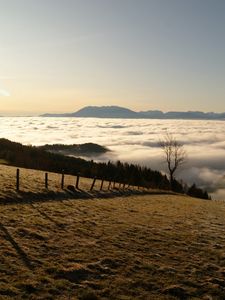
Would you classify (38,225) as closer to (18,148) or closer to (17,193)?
(17,193)

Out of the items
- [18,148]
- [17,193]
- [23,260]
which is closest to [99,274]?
[23,260]

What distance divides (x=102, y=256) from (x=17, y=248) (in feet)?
12.6

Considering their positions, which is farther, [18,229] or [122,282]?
[18,229]

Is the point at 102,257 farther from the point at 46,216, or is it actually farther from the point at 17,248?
the point at 46,216

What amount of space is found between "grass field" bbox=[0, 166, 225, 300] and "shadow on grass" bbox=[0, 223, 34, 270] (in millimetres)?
40

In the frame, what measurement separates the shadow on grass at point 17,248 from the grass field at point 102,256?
40 mm

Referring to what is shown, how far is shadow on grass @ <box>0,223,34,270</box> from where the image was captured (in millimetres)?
15574

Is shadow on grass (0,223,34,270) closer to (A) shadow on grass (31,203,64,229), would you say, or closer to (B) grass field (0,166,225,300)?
Answer: (B) grass field (0,166,225,300)

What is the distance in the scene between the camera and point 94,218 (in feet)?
89.8

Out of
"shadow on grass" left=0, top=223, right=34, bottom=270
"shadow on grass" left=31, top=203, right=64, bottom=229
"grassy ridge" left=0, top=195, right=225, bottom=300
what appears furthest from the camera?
"shadow on grass" left=31, top=203, right=64, bottom=229

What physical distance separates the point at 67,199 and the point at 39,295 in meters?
22.6

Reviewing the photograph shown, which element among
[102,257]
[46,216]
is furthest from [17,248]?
[46,216]

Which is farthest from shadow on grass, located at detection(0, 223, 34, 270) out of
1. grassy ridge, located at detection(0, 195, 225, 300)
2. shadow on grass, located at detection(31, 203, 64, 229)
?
shadow on grass, located at detection(31, 203, 64, 229)

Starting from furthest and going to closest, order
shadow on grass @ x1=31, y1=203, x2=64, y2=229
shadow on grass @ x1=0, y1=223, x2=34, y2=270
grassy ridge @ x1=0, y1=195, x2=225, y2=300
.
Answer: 1. shadow on grass @ x1=31, y1=203, x2=64, y2=229
2. shadow on grass @ x1=0, y1=223, x2=34, y2=270
3. grassy ridge @ x1=0, y1=195, x2=225, y2=300
